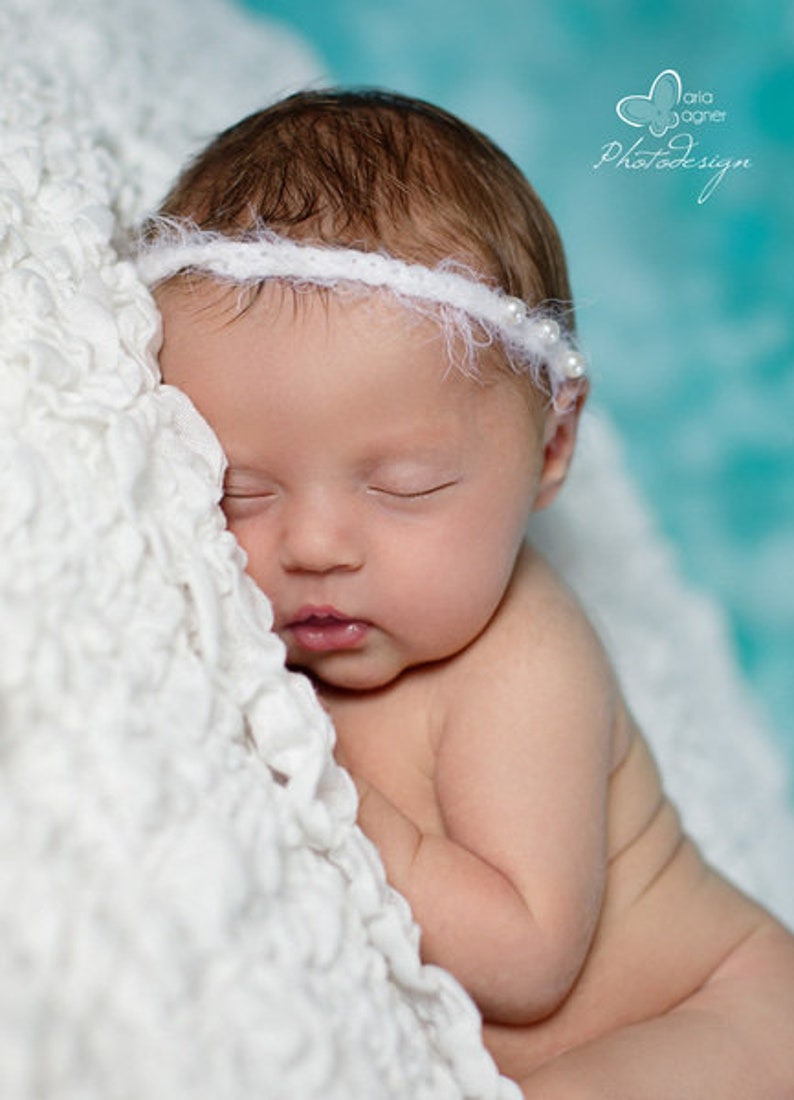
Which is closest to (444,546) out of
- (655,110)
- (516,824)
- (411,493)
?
(411,493)

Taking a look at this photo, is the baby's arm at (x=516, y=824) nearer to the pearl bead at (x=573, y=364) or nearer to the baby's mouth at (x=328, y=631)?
the baby's mouth at (x=328, y=631)

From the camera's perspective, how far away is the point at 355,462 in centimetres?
125

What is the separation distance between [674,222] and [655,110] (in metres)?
0.60

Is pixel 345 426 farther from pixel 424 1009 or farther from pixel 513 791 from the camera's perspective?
pixel 424 1009

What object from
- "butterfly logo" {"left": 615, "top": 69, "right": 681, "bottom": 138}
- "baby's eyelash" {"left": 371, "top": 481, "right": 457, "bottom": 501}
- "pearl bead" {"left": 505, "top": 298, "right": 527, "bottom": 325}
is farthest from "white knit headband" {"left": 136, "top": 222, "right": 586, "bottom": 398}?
"butterfly logo" {"left": 615, "top": 69, "right": 681, "bottom": 138}

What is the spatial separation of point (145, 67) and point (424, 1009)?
4.15ft

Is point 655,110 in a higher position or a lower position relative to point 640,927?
higher

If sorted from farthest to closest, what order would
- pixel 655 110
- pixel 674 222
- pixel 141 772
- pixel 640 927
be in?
pixel 674 222, pixel 655 110, pixel 640 927, pixel 141 772

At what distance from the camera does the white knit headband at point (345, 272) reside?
4.03 feet

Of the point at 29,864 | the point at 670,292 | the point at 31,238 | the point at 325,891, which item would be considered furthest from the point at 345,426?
the point at 670,292

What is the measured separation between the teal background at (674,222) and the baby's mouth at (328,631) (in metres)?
1.17

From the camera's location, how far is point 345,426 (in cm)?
123

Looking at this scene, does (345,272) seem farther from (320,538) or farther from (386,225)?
(320,538)

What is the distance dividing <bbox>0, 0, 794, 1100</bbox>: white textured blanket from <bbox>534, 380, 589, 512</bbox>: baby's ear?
42 cm
